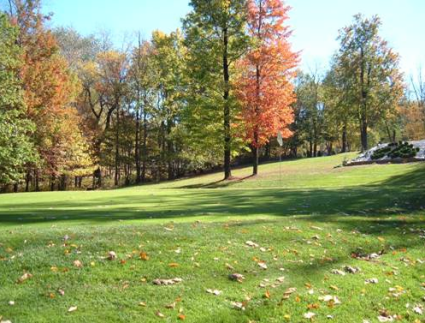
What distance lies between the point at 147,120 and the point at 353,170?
87.7ft

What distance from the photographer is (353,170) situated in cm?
2947

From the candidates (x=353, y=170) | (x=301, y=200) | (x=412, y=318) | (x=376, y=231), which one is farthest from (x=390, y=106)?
(x=412, y=318)

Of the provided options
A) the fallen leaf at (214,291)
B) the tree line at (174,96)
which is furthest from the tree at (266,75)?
the fallen leaf at (214,291)

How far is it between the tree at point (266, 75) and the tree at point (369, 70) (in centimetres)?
2051

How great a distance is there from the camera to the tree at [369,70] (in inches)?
1812

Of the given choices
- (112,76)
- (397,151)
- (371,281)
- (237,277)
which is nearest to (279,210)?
(371,281)

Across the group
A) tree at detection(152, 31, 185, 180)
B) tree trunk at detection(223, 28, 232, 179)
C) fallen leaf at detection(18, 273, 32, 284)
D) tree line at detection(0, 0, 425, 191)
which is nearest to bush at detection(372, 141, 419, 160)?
tree line at detection(0, 0, 425, 191)

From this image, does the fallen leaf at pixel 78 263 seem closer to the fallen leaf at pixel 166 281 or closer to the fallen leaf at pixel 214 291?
the fallen leaf at pixel 166 281

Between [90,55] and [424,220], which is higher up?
[90,55]

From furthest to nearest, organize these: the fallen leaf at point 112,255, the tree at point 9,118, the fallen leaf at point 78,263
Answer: the tree at point 9,118 → the fallen leaf at point 112,255 → the fallen leaf at point 78,263

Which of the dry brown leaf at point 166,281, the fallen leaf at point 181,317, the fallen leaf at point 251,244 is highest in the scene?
the fallen leaf at point 251,244

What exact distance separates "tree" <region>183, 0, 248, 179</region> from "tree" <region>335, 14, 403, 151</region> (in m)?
22.8

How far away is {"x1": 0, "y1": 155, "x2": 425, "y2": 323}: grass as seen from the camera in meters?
5.09

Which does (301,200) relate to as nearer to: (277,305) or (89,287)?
(277,305)
